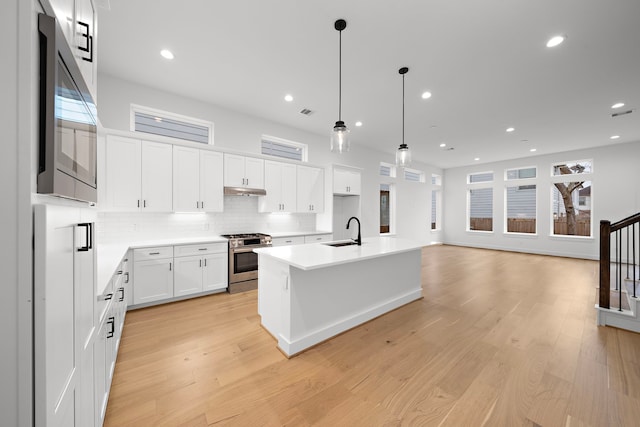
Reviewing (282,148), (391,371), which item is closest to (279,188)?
(282,148)

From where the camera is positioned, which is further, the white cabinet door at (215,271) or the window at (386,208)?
the window at (386,208)

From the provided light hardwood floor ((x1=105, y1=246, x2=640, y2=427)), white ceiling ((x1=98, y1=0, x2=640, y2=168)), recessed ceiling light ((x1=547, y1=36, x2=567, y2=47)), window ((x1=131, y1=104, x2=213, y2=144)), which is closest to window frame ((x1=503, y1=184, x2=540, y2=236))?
white ceiling ((x1=98, y1=0, x2=640, y2=168))

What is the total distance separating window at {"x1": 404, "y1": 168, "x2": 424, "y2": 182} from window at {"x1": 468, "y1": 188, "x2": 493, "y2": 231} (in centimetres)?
218

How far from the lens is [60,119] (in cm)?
78

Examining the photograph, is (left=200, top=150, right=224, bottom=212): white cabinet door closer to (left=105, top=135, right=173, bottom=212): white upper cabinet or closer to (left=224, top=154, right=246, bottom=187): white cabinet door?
(left=224, top=154, right=246, bottom=187): white cabinet door

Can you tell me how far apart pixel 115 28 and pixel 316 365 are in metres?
4.04

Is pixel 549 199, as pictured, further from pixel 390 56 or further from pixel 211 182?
pixel 211 182

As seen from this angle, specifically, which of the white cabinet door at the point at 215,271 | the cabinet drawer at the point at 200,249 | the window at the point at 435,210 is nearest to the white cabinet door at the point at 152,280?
the cabinet drawer at the point at 200,249

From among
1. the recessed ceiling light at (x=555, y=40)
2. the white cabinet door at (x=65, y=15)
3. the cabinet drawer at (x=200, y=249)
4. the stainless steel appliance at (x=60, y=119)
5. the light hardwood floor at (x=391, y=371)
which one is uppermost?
the recessed ceiling light at (x=555, y=40)

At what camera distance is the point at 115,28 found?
2578mm

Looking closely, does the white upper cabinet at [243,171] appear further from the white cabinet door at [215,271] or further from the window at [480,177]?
the window at [480,177]

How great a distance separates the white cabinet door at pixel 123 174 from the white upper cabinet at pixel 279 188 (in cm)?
200

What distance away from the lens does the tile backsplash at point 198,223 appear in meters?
3.53

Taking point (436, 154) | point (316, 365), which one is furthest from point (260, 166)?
point (436, 154)
